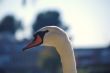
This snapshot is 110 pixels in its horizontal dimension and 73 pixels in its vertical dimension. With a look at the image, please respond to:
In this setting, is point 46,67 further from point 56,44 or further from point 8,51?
point 56,44

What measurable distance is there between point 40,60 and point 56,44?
37.9ft

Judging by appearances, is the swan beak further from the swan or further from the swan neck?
the swan neck

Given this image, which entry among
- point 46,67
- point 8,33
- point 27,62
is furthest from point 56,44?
point 8,33

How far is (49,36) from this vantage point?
3336mm

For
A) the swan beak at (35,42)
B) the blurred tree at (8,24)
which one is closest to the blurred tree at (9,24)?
the blurred tree at (8,24)

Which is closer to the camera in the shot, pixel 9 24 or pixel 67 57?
pixel 67 57

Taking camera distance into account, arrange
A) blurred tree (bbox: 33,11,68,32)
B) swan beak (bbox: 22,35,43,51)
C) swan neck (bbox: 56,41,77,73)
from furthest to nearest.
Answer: blurred tree (bbox: 33,11,68,32) < swan beak (bbox: 22,35,43,51) < swan neck (bbox: 56,41,77,73)

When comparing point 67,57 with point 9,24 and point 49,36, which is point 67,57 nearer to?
point 49,36

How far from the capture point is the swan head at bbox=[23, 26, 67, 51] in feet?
10.8

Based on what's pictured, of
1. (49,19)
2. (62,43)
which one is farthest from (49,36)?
(49,19)

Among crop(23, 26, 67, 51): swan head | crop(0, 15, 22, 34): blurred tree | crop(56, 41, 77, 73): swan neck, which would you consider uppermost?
crop(23, 26, 67, 51): swan head

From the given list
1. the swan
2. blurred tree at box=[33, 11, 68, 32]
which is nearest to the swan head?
the swan

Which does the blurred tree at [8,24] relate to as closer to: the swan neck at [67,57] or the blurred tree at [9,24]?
the blurred tree at [9,24]

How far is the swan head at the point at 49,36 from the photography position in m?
3.28
